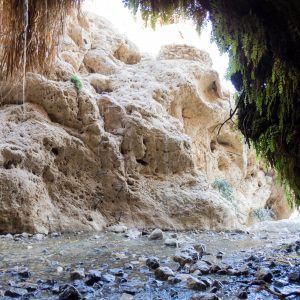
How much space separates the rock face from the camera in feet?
21.0

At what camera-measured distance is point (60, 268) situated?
2861 millimetres

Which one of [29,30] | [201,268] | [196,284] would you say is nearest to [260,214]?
[201,268]

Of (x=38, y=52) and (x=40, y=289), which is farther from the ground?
(x=38, y=52)

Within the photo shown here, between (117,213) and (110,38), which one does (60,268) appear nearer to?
(117,213)

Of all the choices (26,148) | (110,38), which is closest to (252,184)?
(110,38)

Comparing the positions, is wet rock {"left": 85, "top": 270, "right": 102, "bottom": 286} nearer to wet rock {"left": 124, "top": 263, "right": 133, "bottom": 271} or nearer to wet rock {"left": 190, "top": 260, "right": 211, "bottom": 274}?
wet rock {"left": 124, "top": 263, "right": 133, "bottom": 271}

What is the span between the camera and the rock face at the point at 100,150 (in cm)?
641

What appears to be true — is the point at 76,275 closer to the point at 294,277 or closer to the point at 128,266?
the point at 128,266

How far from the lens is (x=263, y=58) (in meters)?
3.26

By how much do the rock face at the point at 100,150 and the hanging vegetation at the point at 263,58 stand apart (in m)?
2.23

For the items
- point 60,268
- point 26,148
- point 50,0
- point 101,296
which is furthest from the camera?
point 26,148

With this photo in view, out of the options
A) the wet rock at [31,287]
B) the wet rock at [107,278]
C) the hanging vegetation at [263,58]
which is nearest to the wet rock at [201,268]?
the wet rock at [107,278]

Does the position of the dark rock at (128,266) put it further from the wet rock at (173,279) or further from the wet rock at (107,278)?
the wet rock at (173,279)

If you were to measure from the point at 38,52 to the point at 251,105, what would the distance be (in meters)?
2.68
